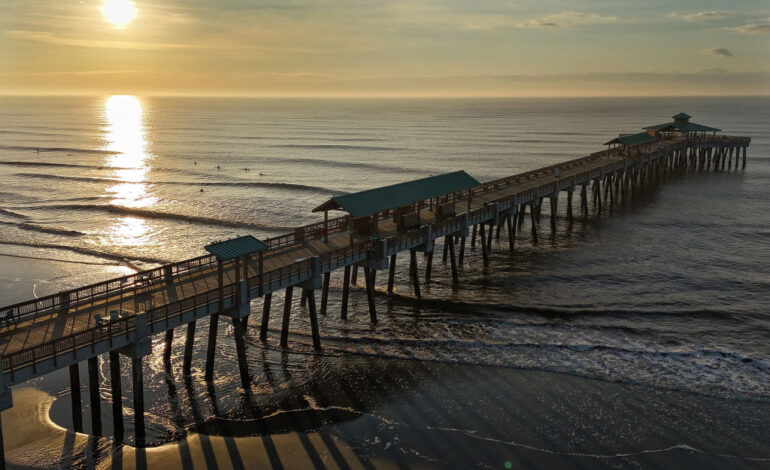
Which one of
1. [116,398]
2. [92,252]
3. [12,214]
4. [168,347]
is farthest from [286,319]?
[12,214]

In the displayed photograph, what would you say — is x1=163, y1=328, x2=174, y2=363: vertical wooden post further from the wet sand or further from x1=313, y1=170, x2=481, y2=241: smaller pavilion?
x1=313, y1=170, x2=481, y2=241: smaller pavilion

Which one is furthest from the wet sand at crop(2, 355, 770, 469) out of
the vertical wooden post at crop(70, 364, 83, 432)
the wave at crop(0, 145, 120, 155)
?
the wave at crop(0, 145, 120, 155)

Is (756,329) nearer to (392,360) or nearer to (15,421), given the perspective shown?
(392,360)

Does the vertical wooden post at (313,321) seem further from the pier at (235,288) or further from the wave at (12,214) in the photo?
the wave at (12,214)

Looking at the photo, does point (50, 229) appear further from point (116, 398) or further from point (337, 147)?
point (337, 147)

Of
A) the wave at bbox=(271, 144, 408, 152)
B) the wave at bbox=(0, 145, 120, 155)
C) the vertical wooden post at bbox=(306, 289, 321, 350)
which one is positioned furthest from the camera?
the wave at bbox=(271, 144, 408, 152)

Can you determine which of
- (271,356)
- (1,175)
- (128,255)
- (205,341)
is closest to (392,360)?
(271,356)

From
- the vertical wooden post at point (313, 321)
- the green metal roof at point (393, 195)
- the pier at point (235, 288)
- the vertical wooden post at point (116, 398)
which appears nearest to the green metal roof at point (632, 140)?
the pier at point (235, 288)
